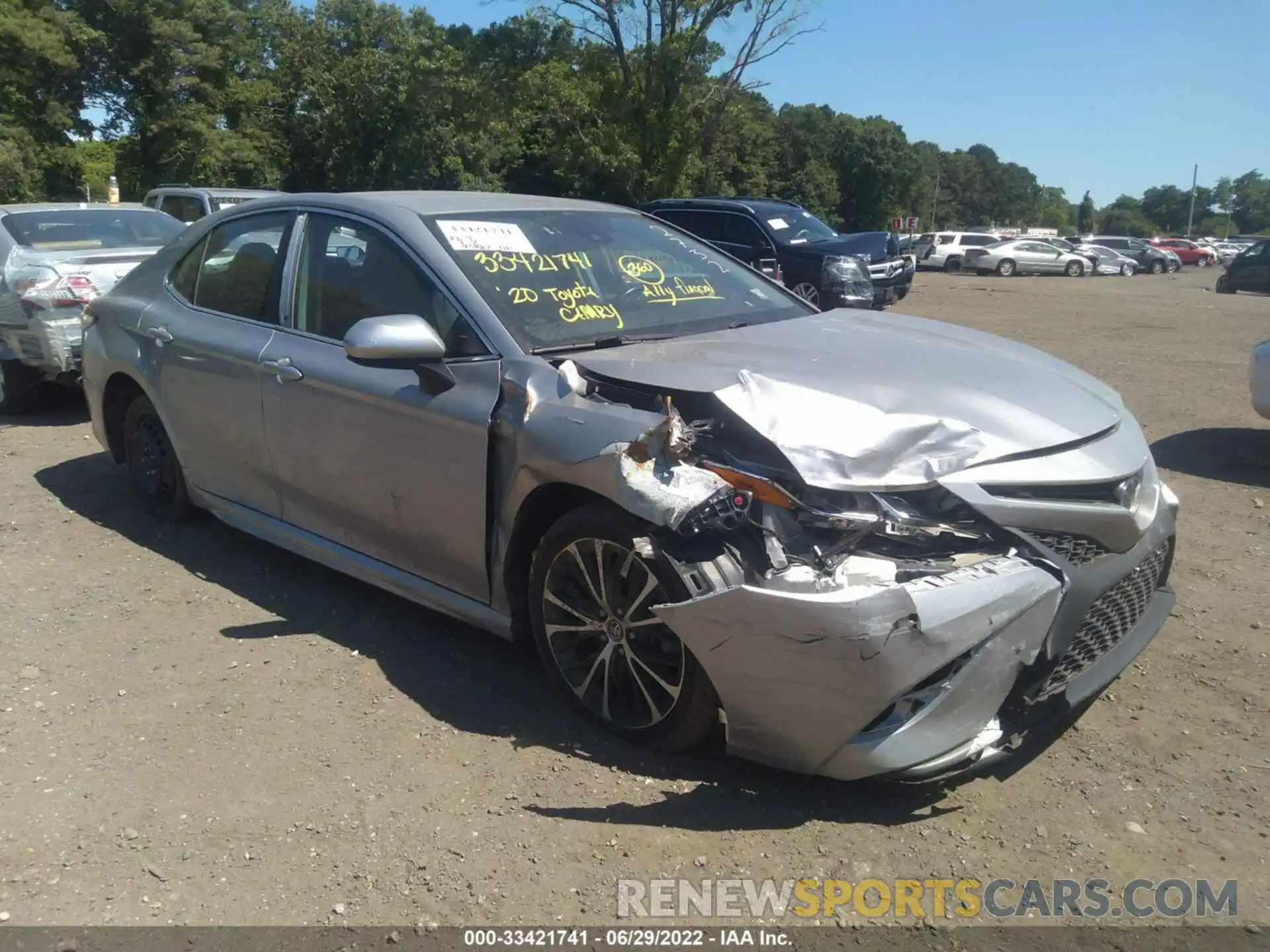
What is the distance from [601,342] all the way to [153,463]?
3072 millimetres

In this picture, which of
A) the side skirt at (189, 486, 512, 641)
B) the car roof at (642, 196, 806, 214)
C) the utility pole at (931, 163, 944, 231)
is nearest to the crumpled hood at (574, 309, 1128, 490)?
the side skirt at (189, 486, 512, 641)

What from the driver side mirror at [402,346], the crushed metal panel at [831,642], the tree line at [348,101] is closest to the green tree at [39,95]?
the tree line at [348,101]

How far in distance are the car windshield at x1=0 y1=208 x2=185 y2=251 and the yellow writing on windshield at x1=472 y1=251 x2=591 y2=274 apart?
18.7ft

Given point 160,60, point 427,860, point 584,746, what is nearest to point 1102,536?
point 584,746

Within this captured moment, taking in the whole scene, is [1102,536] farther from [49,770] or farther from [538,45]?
[538,45]

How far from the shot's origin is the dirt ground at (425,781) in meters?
2.76

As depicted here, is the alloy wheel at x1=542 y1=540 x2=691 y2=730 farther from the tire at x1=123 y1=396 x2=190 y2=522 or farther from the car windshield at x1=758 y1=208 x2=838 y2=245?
the car windshield at x1=758 y1=208 x2=838 y2=245

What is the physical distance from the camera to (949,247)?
4112 centimetres

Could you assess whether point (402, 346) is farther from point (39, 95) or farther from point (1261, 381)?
point (39, 95)

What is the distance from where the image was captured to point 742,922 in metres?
2.58

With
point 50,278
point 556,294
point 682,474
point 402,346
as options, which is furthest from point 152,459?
point 682,474

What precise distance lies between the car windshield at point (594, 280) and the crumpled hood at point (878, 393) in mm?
217

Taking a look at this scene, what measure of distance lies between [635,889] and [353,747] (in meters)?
1.19

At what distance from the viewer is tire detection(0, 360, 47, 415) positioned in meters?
8.03
